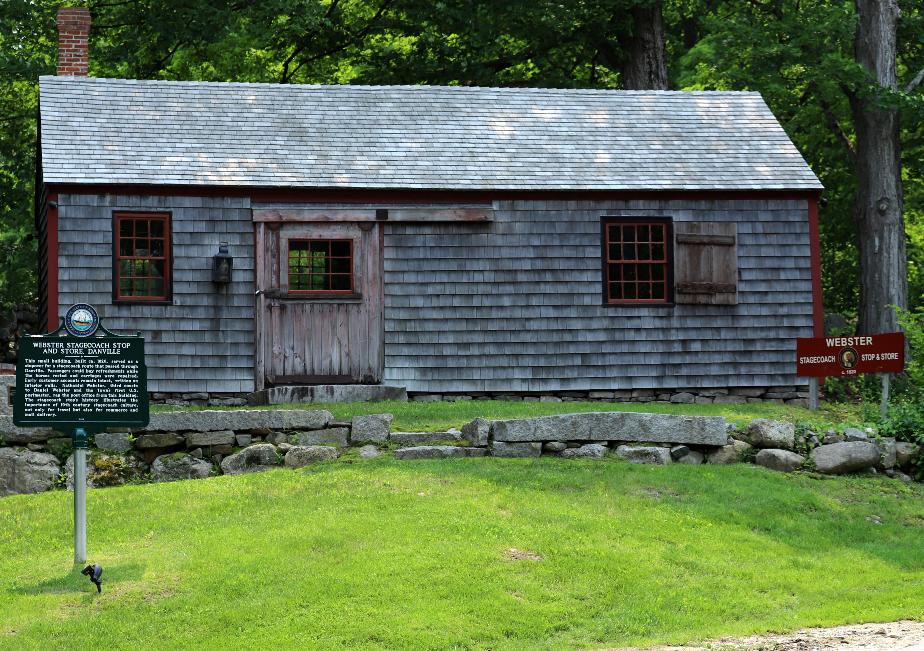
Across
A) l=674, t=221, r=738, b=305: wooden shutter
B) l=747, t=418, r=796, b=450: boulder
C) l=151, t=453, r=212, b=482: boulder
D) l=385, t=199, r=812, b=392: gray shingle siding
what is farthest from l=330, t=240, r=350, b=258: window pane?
l=747, t=418, r=796, b=450: boulder

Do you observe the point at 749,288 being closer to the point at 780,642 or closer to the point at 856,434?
the point at 856,434

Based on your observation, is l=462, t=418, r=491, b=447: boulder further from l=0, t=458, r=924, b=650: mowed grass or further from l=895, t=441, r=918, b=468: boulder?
l=895, t=441, r=918, b=468: boulder

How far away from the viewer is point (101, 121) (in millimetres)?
17641

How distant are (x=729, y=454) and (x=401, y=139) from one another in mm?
7538

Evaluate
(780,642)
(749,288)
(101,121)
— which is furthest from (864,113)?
(780,642)

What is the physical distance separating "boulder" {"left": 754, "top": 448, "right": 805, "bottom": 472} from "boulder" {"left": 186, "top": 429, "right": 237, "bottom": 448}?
550 centimetres

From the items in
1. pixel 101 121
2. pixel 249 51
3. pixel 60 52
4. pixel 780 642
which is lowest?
pixel 780 642

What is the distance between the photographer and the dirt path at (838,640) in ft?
25.3

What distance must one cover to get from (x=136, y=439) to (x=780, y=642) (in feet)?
24.2

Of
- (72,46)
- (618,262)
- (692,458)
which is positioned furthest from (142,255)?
(692,458)

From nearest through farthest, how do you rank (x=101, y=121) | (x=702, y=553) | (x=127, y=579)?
A: (x=127, y=579), (x=702, y=553), (x=101, y=121)

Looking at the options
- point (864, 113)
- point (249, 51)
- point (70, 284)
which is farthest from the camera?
point (249, 51)

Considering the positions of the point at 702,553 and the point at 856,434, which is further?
the point at 856,434

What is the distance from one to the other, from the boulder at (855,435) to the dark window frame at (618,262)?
192 inches
